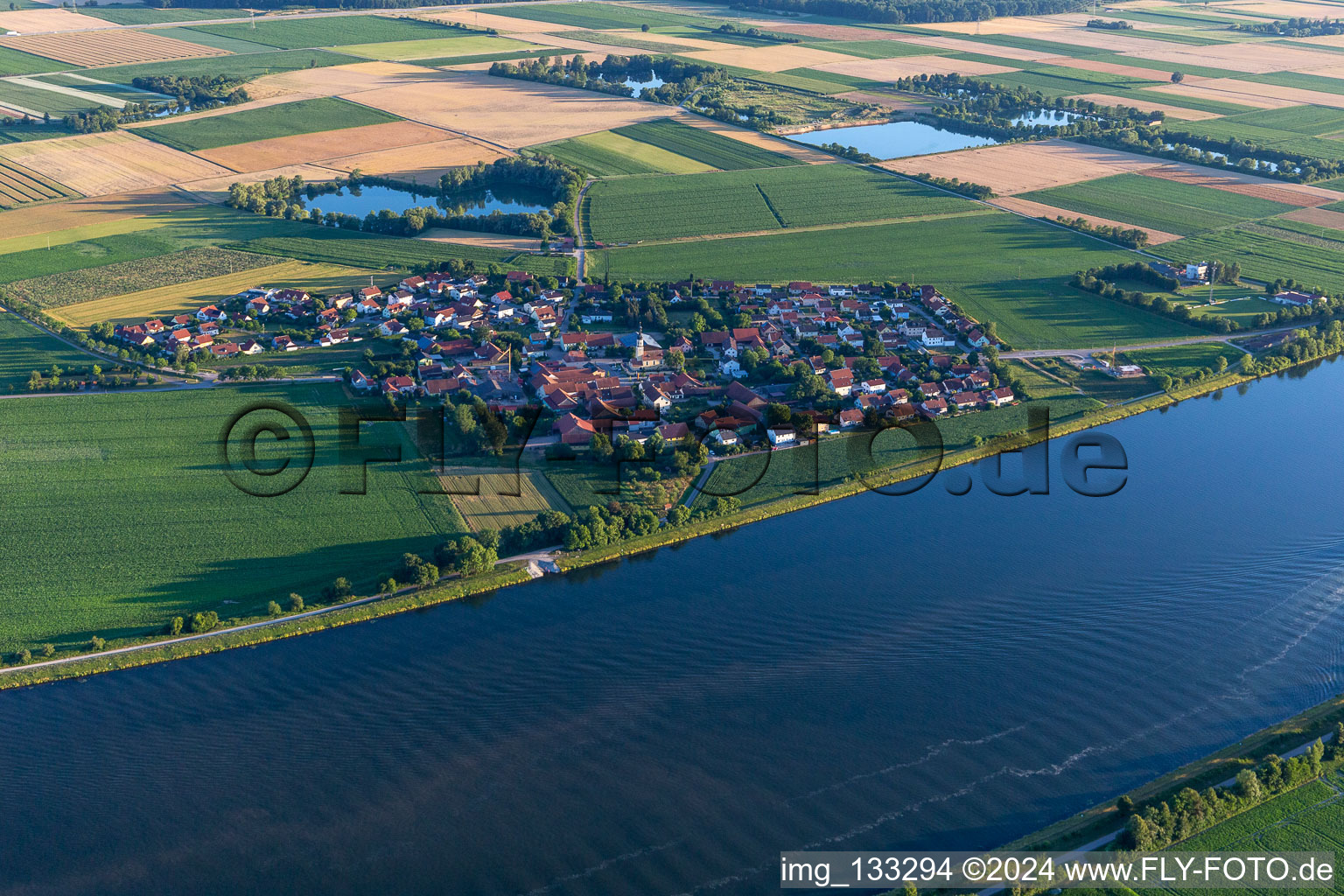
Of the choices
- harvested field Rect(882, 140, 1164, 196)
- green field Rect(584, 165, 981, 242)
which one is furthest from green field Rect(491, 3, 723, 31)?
green field Rect(584, 165, 981, 242)

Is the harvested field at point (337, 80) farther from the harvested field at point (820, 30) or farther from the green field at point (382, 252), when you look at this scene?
the harvested field at point (820, 30)

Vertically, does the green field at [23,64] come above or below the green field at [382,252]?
above

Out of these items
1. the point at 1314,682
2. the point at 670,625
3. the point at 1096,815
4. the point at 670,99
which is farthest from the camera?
the point at 670,99

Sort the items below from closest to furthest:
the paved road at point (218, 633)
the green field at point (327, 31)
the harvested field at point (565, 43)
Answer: the paved road at point (218, 633) → the harvested field at point (565, 43) → the green field at point (327, 31)

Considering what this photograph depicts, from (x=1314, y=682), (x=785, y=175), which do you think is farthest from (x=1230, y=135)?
(x=1314, y=682)

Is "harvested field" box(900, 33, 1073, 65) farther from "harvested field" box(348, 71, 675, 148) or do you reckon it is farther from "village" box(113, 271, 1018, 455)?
"village" box(113, 271, 1018, 455)

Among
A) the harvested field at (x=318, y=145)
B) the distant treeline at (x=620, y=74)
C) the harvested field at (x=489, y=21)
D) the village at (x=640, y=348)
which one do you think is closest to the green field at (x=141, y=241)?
the harvested field at (x=318, y=145)

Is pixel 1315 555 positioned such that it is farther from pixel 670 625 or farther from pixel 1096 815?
pixel 670 625

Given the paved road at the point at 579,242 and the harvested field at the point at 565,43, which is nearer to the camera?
the paved road at the point at 579,242
